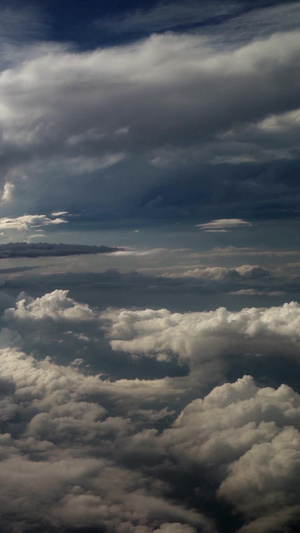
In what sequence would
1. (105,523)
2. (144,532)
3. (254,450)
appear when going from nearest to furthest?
1. (254,450)
2. (144,532)
3. (105,523)

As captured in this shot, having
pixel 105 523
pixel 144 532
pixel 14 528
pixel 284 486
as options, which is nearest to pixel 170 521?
pixel 144 532

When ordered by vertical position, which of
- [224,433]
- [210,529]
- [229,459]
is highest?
[224,433]

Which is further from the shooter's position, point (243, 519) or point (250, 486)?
point (243, 519)

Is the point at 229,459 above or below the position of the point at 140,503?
above

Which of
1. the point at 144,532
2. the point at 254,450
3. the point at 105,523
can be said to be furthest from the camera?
the point at 105,523

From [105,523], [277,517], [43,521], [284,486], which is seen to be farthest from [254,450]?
[43,521]

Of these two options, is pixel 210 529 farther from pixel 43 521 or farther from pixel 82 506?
pixel 43 521

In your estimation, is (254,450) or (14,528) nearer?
(254,450)

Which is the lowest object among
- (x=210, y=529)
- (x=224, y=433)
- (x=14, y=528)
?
(x=210, y=529)

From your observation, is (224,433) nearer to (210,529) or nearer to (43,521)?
(210,529)
